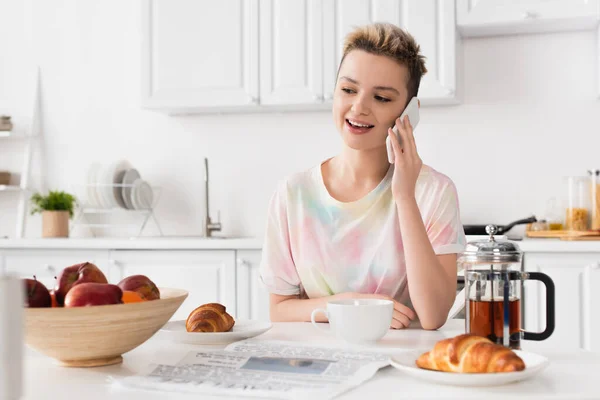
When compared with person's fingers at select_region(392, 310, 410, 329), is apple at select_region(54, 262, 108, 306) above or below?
above

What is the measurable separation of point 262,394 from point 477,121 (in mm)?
2841

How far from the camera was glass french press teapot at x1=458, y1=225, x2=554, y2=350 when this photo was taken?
1.14m

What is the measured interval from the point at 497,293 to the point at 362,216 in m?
0.60

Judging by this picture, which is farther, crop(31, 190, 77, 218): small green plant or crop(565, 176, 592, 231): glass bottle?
crop(31, 190, 77, 218): small green plant

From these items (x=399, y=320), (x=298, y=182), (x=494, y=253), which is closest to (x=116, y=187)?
(x=298, y=182)

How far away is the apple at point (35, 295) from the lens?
3.22 ft

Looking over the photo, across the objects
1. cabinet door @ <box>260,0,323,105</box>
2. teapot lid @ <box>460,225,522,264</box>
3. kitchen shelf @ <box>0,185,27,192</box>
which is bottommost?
teapot lid @ <box>460,225,522,264</box>

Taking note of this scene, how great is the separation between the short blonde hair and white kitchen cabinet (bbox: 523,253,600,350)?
1.39 meters

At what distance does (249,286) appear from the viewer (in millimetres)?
3096

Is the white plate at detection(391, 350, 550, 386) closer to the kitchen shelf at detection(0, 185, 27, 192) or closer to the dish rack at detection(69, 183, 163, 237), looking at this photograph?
the dish rack at detection(69, 183, 163, 237)

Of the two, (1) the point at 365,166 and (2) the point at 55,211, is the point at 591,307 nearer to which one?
(1) the point at 365,166

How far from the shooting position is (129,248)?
3.20 m

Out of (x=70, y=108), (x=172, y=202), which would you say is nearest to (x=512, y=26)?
(x=172, y=202)

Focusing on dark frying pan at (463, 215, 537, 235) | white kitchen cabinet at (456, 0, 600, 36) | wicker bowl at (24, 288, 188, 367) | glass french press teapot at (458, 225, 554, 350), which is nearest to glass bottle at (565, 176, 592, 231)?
dark frying pan at (463, 215, 537, 235)
